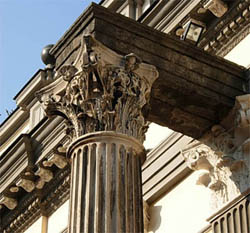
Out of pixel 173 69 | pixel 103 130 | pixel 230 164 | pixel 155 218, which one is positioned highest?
pixel 173 69

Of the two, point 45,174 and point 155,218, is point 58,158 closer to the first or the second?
point 45,174

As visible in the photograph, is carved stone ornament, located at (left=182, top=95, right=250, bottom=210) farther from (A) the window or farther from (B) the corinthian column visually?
(A) the window

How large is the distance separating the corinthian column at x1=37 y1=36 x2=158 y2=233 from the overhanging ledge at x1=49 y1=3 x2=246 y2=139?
37 cm

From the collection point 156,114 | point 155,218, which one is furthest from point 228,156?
point 155,218

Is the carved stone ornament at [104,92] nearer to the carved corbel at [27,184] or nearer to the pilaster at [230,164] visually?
the pilaster at [230,164]

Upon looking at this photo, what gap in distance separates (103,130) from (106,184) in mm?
732

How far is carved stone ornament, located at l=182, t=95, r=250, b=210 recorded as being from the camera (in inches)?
537

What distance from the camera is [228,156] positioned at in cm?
1395

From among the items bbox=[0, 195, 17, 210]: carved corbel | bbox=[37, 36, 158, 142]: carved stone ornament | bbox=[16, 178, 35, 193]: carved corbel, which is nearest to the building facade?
bbox=[37, 36, 158, 142]: carved stone ornament

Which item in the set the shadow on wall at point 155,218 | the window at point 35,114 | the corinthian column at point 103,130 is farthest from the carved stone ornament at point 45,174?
the corinthian column at point 103,130

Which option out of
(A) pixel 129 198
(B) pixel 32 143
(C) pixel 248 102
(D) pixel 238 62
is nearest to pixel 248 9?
(D) pixel 238 62

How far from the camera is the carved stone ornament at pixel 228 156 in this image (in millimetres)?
13648

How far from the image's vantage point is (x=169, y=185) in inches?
616

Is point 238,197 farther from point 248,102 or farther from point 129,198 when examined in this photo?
point 129,198
